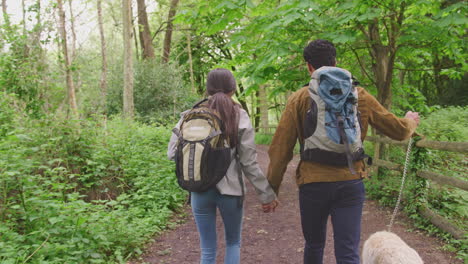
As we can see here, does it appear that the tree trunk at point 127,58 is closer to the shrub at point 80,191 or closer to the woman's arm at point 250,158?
the shrub at point 80,191

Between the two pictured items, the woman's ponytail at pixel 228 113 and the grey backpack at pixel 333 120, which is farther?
the woman's ponytail at pixel 228 113

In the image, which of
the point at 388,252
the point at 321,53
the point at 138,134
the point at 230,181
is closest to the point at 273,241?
the point at 230,181

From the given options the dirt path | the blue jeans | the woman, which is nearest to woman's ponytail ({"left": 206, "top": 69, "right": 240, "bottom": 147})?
the woman

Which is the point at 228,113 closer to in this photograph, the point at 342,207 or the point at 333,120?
the point at 333,120

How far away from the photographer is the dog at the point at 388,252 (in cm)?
220

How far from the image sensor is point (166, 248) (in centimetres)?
477

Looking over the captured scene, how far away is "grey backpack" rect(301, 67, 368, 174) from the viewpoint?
226 centimetres

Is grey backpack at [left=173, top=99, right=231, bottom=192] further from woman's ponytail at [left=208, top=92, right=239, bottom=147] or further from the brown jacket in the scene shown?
the brown jacket

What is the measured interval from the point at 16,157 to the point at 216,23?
372cm

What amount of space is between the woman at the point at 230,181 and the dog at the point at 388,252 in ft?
2.53

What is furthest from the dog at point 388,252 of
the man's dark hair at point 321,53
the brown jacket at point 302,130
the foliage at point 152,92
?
the foliage at point 152,92

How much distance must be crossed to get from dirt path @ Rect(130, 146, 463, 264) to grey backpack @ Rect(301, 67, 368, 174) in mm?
2265

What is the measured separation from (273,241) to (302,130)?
2911mm

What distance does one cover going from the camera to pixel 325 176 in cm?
232
